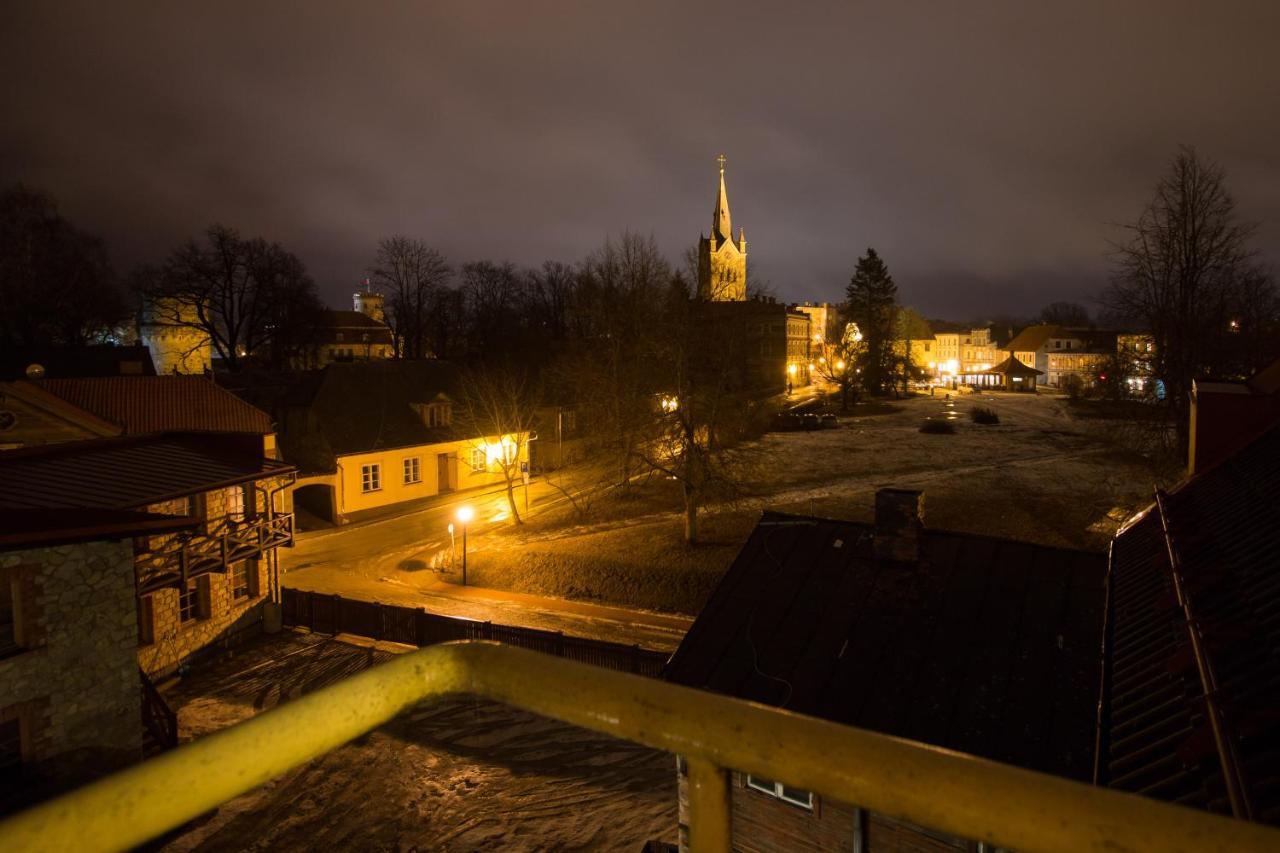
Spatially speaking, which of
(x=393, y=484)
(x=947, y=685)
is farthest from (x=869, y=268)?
(x=947, y=685)

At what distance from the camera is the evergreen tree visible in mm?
70562

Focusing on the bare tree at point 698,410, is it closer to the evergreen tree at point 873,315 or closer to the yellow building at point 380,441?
the yellow building at point 380,441

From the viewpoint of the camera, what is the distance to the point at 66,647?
13570 mm

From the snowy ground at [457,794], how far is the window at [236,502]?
17.4 ft

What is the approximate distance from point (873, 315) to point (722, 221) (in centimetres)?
4712

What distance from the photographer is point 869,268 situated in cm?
7156

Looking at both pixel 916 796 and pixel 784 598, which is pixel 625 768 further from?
pixel 916 796

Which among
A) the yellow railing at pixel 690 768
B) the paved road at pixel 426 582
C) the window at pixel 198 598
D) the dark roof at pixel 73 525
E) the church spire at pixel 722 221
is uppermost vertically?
the church spire at pixel 722 221

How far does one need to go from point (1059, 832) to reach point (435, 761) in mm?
15487

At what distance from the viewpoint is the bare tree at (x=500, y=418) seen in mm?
33375

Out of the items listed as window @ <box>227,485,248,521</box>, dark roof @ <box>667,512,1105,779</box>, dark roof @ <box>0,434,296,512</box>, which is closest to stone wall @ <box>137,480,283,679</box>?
window @ <box>227,485,248,521</box>

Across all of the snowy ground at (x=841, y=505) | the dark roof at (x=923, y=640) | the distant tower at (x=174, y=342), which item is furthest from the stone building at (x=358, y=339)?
the dark roof at (x=923, y=640)

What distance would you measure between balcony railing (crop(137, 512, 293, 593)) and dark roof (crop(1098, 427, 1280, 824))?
18.5 m

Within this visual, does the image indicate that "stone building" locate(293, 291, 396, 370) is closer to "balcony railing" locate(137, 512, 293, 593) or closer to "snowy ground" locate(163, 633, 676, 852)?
"balcony railing" locate(137, 512, 293, 593)
